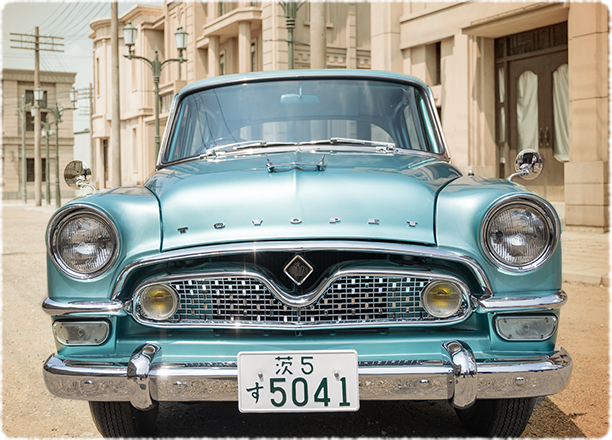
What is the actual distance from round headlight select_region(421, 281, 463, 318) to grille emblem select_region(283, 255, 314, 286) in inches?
15.5

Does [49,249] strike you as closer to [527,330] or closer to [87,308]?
[87,308]

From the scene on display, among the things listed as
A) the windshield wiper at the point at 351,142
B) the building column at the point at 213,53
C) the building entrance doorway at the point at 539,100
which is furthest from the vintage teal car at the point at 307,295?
the building column at the point at 213,53

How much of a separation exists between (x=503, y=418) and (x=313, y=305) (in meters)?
0.91

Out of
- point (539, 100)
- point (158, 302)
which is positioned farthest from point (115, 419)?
point (539, 100)

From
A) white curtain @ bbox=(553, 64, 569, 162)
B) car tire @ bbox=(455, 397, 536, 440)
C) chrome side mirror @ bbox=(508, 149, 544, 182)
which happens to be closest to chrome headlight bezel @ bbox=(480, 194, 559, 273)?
car tire @ bbox=(455, 397, 536, 440)

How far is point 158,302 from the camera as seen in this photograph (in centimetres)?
227

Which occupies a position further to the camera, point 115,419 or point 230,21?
point 230,21

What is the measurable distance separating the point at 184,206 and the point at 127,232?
214 millimetres

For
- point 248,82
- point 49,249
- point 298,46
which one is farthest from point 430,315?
point 298,46

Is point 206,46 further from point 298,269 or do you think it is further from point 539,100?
point 298,269

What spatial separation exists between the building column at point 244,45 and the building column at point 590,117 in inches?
526

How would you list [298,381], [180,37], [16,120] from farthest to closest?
[16,120] → [180,37] → [298,381]

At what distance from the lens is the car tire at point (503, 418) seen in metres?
2.49

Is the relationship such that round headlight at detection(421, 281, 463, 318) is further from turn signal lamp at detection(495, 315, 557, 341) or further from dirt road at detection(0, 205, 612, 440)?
dirt road at detection(0, 205, 612, 440)
